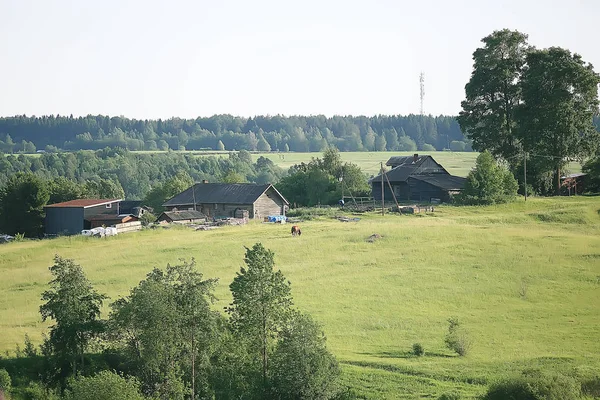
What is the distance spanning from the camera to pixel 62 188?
80.8m

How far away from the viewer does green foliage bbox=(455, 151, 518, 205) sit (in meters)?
64.2

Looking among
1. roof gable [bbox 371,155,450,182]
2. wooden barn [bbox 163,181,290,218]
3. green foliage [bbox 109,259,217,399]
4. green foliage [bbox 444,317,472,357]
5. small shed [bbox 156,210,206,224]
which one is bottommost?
green foliage [bbox 444,317,472,357]

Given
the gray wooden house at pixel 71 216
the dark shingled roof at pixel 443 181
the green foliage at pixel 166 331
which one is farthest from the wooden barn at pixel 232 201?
the green foliage at pixel 166 331

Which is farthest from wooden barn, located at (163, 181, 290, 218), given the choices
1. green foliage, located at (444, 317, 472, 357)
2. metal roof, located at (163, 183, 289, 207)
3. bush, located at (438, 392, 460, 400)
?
bush, located at (438, 392, 460, 400)

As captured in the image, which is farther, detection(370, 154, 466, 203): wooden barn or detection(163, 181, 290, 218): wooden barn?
detection(370, 154, 466, 203): wooden barn

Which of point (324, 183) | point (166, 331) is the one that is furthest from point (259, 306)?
point (324, 183)

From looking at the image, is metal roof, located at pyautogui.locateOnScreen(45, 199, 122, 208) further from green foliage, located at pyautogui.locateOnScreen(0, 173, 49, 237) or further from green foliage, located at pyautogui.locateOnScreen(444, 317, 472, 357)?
green foliage, located at pyautogui.locateOnScreen(444, 317, 472, 357)

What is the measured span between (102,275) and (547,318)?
2227 cm

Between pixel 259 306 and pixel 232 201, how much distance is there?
147 ft

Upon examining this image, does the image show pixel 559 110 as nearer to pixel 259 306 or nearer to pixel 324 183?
pixel 324 183

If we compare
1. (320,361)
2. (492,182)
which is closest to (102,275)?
(320,361)

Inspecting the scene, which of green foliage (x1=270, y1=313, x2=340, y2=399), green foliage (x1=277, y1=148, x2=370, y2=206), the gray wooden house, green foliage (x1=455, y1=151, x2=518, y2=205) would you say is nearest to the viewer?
green foliage (x1=270, y1=313, x2=340, y2=399)

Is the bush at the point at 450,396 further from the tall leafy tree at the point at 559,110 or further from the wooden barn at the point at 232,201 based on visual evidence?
the tall leafy tree at the point at 559,110

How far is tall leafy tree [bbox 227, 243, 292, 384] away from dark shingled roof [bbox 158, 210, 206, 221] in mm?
40475
